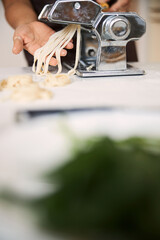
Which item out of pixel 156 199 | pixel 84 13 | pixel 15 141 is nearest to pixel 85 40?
pixel 84 13

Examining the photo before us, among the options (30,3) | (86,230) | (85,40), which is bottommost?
(86,230)

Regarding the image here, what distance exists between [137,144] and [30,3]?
1308 millimetres

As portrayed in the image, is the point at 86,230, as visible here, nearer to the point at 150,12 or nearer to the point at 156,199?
the point at 156,199

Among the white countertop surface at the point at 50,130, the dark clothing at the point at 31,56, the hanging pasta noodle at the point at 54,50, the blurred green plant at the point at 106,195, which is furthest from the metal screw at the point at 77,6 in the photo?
the blurred green plant at the point at 106,195

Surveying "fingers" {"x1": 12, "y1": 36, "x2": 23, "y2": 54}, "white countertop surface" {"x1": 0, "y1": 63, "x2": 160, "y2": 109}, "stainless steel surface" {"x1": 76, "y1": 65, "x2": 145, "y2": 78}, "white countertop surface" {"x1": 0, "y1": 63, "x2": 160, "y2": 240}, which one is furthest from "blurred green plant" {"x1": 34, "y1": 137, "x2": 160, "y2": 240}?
"fingers" {"x1": 12, "y1": 36, "x2": 23, "y2": 54}

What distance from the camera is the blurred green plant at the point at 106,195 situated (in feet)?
1.06

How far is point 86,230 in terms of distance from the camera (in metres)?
0.32

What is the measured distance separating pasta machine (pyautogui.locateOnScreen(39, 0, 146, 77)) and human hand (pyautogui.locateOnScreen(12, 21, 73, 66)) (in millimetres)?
124

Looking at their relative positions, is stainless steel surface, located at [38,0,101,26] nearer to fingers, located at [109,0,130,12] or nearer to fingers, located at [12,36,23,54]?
fingers, located at [12,36,23,54]

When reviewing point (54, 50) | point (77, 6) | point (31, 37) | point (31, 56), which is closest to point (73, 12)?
point (77, 6)

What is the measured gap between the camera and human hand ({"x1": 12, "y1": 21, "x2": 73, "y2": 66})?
1.09 meters

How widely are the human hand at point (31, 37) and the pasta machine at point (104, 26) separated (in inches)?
4.9

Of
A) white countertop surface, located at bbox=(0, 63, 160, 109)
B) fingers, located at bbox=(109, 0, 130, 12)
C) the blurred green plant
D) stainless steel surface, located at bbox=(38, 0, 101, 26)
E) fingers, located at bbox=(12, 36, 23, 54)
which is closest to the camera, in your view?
the blurred green plant

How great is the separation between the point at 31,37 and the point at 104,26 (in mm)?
340
